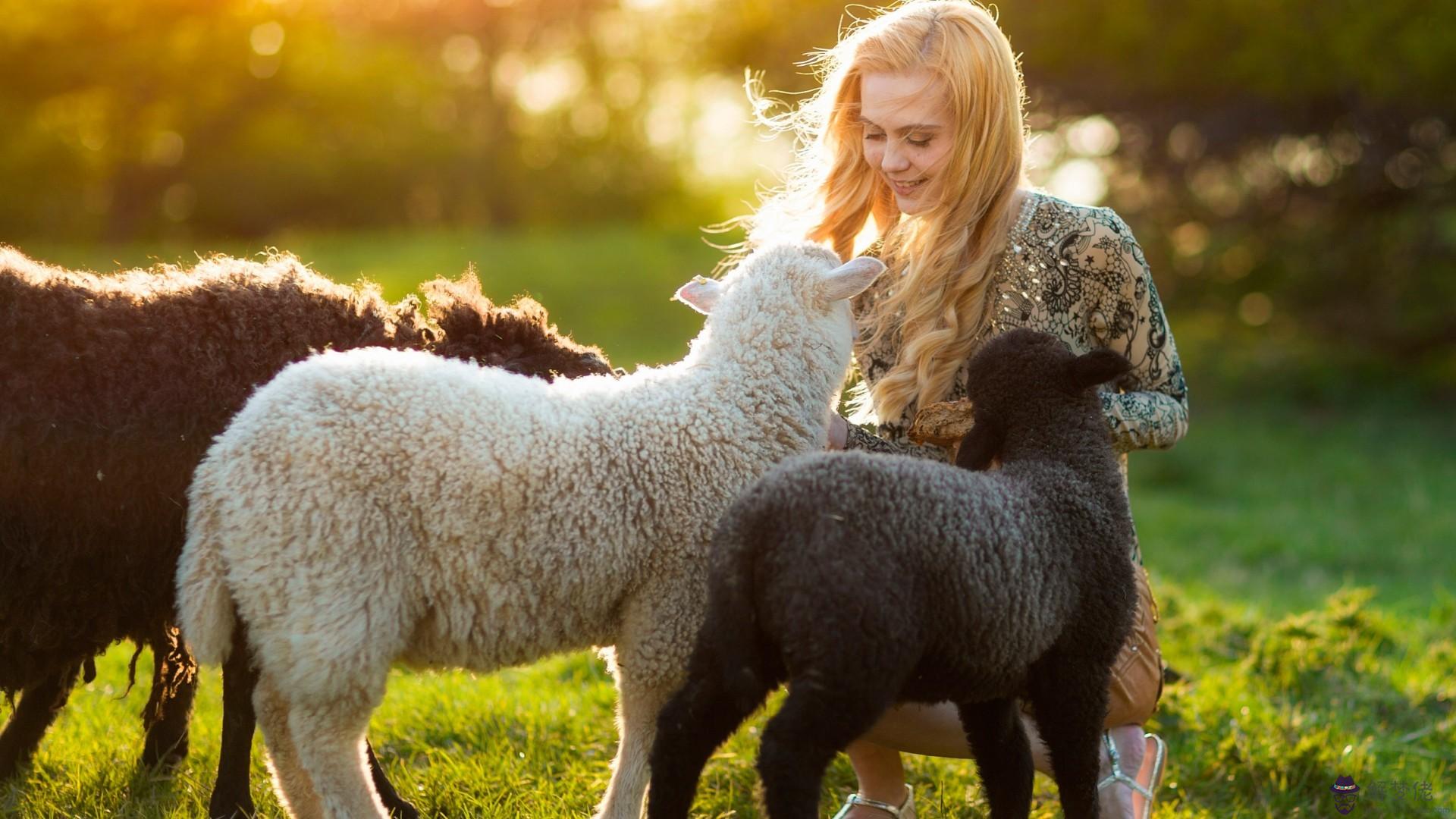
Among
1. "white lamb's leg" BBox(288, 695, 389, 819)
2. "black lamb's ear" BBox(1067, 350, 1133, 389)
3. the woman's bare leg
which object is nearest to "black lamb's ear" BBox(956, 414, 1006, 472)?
"black lamb's ear" BBox(1067, 350, 1133, 389)

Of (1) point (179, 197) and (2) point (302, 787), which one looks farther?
(1) point (179, 197)

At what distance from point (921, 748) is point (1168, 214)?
11414mm

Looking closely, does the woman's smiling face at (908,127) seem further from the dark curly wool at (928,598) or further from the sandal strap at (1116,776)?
the sandal strap at (1116,776)

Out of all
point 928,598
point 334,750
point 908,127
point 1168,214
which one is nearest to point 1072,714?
point 928,598

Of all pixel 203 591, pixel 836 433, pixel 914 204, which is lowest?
pixel 203 591

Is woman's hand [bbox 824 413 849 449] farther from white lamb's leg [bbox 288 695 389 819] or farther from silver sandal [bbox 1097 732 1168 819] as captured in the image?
white lamb's leg [bbox 288 695 389 819]

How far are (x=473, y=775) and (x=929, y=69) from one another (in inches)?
93.6

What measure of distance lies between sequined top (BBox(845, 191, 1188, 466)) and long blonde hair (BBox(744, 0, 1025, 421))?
0.07 metres

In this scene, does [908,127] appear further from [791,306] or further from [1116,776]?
[1116,776]

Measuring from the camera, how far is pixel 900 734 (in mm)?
3436

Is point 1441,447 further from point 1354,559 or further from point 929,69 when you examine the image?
point 929,69

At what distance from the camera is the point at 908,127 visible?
3.61 metres

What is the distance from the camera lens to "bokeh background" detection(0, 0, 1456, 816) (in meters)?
5.20

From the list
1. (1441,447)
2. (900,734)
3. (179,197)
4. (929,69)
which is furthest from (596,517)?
(179,197)
